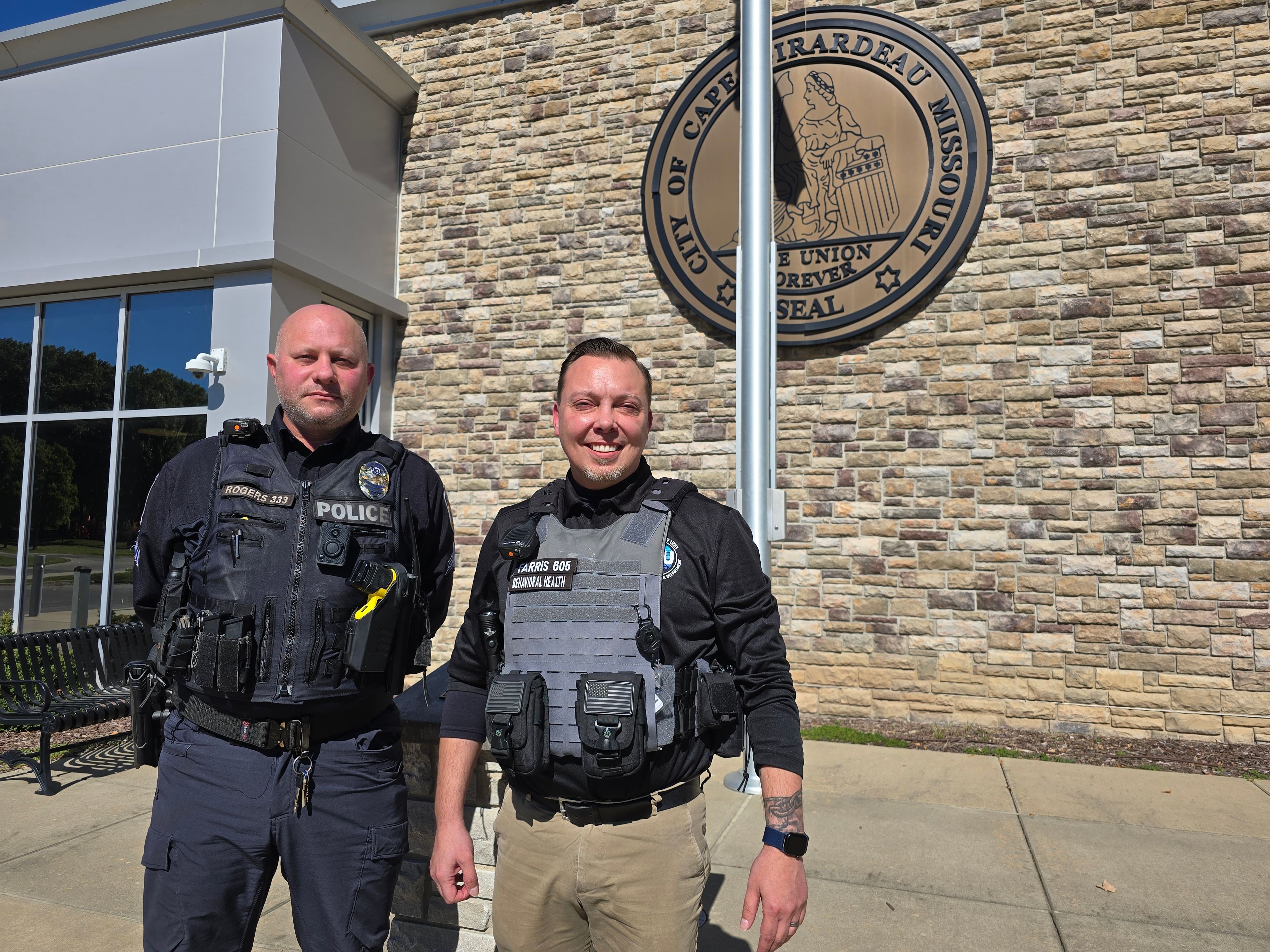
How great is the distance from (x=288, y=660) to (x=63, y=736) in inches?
213

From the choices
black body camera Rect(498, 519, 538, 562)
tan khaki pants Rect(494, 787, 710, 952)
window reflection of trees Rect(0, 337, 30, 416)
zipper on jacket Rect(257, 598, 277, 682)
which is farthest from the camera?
window reflection of trees Rect(0, 337, 30, 416)

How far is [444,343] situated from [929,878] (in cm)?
618

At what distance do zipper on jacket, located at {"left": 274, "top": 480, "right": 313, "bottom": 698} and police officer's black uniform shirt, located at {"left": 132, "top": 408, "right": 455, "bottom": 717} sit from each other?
13cm

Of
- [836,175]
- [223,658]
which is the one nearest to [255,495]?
[223,658]

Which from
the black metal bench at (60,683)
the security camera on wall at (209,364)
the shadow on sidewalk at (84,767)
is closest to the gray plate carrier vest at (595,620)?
the black metal bench at (60,683)

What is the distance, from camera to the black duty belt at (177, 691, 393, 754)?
2.05 metres

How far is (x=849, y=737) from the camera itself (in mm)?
6297

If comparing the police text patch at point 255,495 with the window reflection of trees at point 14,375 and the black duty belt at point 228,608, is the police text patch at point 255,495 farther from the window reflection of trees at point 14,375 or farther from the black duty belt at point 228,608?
the window reflection of trees at point 14,375

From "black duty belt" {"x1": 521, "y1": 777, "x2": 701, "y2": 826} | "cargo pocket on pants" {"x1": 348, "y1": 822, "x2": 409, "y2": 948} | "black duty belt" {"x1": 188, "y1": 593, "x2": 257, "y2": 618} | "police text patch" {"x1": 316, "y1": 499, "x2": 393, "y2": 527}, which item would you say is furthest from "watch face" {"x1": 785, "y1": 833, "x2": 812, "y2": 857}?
"black duty belt" {"x1": 188, "y1": 593, "x2": 257, "y2": 618}

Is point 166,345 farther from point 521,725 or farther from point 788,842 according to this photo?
point 788,842

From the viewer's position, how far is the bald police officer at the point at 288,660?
2.00 metres

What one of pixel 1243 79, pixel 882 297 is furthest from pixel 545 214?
pixel 1243 79

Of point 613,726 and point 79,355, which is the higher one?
point 79,355

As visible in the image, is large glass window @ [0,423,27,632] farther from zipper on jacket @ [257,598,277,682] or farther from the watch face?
the watch face
